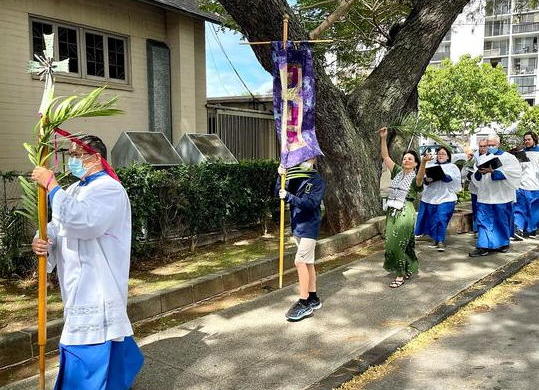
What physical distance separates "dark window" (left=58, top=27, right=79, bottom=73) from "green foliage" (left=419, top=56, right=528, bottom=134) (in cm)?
2972

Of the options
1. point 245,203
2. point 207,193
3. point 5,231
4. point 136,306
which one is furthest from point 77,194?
point 245,203

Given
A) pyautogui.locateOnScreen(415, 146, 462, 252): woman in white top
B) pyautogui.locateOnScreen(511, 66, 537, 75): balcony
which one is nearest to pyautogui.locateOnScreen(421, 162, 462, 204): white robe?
pyautogui.locateOnScreen(415, 146, 462, 252): woman in white top

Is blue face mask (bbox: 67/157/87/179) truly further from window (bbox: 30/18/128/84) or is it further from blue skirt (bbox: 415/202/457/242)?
window (bbox: 30/18/128/84)

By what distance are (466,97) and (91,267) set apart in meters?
37.6

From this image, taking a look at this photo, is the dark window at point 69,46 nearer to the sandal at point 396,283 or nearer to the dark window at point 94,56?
the dark window at point 94,56

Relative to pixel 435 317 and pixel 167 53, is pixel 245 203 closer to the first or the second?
pixel 435 317

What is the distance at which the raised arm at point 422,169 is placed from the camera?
6.21 meters

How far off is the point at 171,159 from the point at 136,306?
4.95 metres

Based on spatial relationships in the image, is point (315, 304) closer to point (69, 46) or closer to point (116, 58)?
point (69, 46)

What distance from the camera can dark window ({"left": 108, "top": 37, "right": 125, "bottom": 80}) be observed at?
11328 millimetres

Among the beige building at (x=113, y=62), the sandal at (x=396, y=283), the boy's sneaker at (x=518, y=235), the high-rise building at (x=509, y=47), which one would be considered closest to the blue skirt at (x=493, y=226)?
the boy's sneaker at (x=518, y=235)

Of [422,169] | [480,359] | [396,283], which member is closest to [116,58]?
[422,169]

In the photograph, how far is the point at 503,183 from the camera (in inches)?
328

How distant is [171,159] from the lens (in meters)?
9.91
